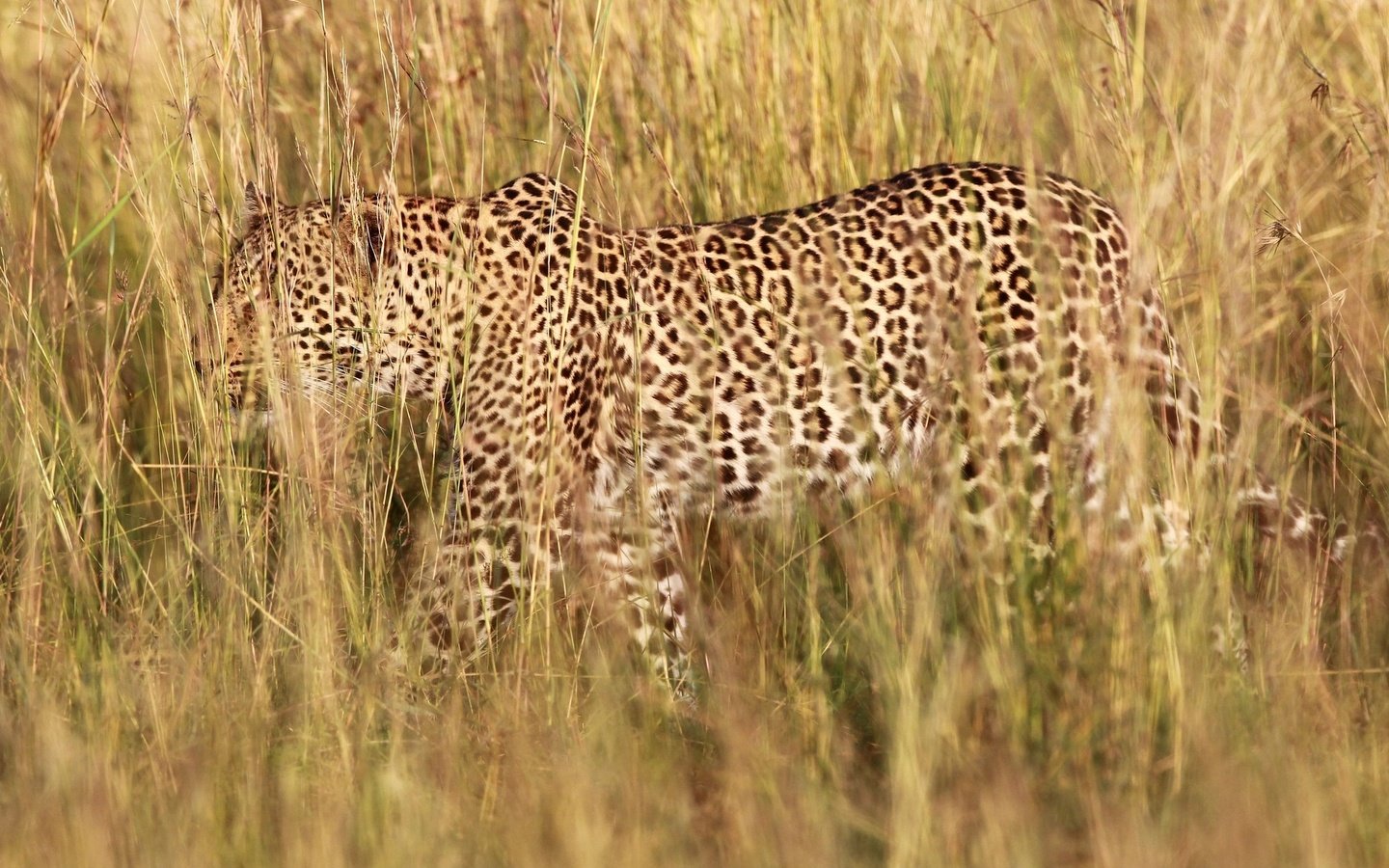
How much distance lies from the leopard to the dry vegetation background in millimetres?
213

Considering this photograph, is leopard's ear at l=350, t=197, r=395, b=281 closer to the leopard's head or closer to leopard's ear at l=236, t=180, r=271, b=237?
the leopard's head

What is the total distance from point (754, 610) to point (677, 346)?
860mm

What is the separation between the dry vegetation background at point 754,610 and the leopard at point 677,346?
0.70ft

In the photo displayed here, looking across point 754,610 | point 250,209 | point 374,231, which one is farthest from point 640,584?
point 250,209

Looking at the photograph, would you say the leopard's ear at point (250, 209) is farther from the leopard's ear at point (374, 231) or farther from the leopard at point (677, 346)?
the leopard's ear at point (374, 231)

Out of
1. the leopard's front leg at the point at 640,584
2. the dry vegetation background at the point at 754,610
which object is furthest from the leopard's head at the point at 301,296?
the leopard's front leg at the point at 640,584

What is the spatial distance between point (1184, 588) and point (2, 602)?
2744 mm

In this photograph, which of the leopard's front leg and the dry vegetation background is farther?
the leopard's front leg

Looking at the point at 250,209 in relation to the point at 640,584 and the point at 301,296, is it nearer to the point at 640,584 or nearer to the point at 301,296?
the point at 301,296

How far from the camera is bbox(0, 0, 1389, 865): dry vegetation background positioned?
302 cm

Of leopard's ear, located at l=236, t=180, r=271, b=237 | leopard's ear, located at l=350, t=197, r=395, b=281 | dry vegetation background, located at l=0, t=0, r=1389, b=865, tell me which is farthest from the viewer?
leopard's ear, located at l=236, t=180, r=271, b=237

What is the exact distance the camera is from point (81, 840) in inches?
115

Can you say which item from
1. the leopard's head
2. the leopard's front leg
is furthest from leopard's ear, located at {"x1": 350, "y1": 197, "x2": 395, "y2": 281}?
the leopard's front leg

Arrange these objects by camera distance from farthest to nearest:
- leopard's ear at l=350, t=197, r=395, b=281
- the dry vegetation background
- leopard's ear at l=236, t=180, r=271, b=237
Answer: leopard's ear at l=236, t=180, r=271, b=237
leopard's ear at l=350, t=197, r=395, b=281
the dry vegetation background
